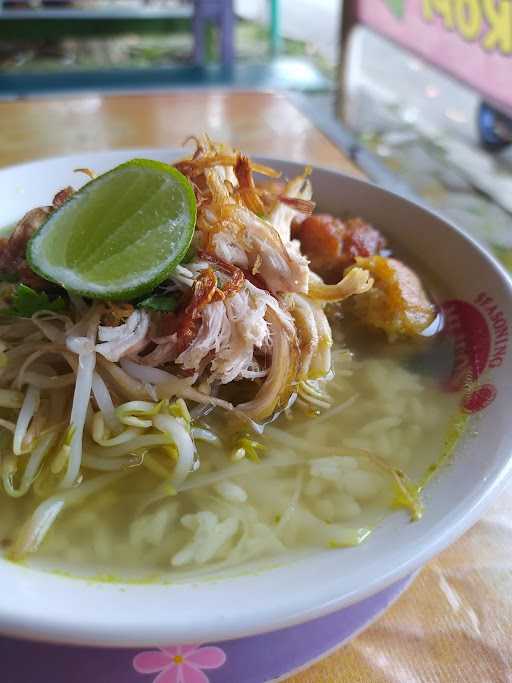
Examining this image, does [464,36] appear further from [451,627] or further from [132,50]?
[132,50]

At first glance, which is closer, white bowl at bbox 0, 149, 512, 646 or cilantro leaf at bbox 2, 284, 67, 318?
white bowl at bbox 0, 149, 512, 646

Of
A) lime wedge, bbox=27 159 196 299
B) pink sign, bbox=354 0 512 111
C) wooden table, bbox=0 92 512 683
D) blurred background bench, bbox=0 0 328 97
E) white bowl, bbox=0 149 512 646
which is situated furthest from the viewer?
blurred background bench, bbox=0 0 328 97

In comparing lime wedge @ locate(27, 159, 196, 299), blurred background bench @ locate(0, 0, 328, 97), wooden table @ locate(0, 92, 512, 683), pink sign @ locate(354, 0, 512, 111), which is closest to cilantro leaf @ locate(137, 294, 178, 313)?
lime wedge @ locate(27, 159, 196, 299)

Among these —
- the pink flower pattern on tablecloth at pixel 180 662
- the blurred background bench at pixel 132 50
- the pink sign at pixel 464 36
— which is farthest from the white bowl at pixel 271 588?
the blurred background bench at pixel 132 50

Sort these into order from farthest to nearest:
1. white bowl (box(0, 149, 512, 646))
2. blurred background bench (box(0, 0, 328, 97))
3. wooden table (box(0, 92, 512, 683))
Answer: blurred background bench (box(0, 0, 328, 97)), wooden table (box(0, 92, 512, 683)), white bowl (box(0, 149, 512, 646))

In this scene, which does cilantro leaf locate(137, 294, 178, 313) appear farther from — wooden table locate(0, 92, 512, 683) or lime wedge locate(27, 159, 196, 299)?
wooden table locate(0, 92, 512, 683)

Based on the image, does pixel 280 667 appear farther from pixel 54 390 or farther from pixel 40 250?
pixel 40 250

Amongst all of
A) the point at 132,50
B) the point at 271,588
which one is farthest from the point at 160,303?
the point at 132,50

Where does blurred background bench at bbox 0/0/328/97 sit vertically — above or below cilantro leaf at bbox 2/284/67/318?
below
